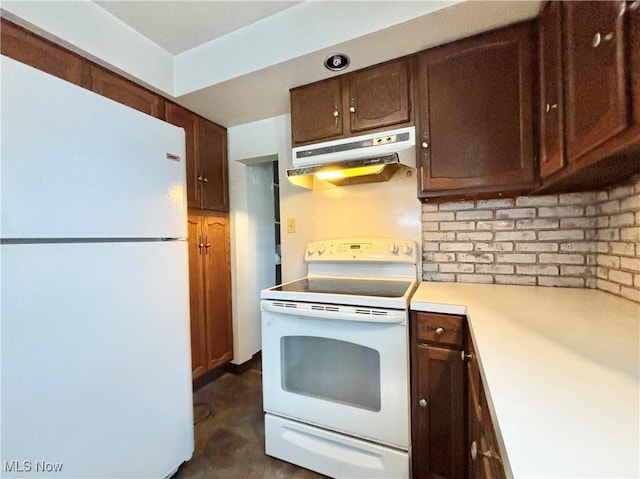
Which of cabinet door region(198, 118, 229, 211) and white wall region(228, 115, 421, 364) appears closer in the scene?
white wall region(228, 115, 421, 364)

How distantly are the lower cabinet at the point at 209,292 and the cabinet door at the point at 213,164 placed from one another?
0.12 meters

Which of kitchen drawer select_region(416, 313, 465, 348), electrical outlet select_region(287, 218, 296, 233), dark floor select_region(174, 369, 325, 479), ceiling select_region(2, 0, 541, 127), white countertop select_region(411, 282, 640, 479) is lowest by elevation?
dark floor select_region(174, 369, 325, 479)

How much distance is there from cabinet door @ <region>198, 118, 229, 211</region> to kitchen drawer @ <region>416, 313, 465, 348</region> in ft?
5.71

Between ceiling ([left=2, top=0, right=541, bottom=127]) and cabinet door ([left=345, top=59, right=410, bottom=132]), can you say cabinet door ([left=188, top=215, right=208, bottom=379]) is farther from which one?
cabinet door ([left=345, top=59, right=410, bottom=132])

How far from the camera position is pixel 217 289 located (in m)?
2.33

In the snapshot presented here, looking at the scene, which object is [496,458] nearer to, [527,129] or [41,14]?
[527,129]

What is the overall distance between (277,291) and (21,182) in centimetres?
102

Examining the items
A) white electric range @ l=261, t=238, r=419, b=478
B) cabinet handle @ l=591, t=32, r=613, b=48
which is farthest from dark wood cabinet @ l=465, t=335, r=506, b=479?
cabinet handle @ l=591, t=32, r=613, b=48

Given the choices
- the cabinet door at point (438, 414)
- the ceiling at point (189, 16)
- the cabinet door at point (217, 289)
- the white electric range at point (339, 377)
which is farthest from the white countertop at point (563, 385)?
the cabinet door at point (217, 289)

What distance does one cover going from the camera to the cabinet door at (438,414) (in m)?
1.19

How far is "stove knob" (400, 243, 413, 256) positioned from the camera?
1.73m

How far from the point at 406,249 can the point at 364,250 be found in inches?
10.2

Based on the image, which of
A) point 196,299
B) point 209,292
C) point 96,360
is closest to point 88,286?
point 96,360

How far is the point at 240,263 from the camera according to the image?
8.18 feet
